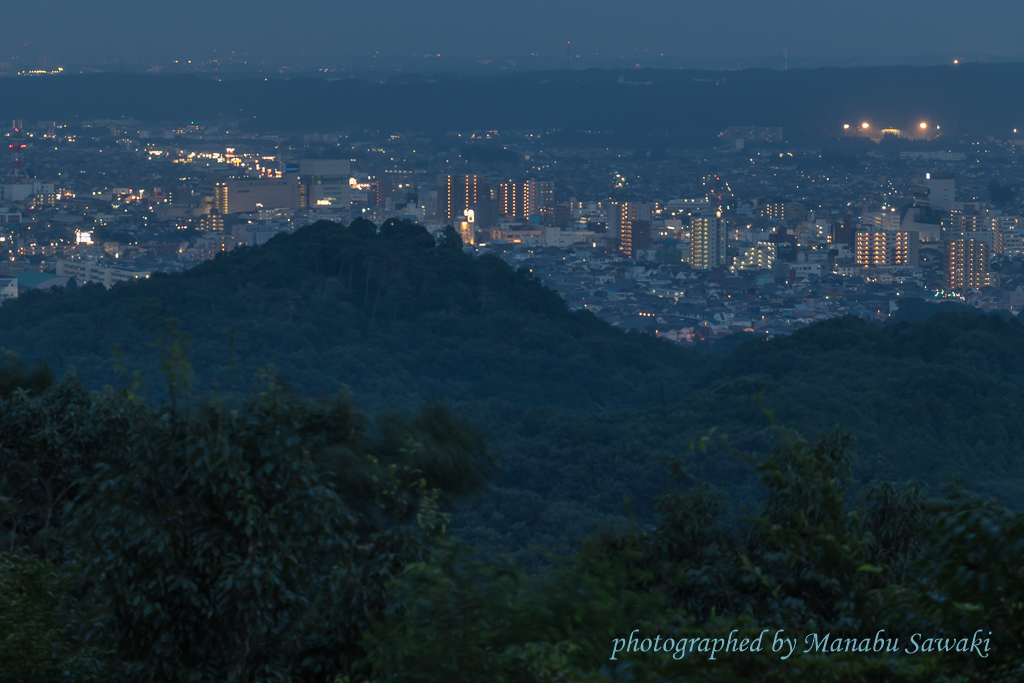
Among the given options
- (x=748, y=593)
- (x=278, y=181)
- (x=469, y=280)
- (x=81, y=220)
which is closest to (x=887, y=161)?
(x=278, y=181)

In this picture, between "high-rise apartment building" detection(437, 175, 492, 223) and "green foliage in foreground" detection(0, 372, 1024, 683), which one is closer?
"green foliage in foreground" detection(0, 372, 1024, 683)

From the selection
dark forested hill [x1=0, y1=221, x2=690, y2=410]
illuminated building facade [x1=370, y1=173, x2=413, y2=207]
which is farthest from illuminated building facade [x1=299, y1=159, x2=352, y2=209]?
dark forested hill [x1=0, y1=221, x2=690, y2=410]

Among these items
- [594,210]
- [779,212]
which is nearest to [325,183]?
[594,210]

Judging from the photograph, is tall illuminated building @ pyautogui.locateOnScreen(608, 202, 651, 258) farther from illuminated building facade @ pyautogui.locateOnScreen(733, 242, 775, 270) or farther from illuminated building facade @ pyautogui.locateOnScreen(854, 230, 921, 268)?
illuminated building facade @ pyautogui.locateOnScreen(854, 230, 921, 268)

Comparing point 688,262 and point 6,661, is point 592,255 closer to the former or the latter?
point 688,262

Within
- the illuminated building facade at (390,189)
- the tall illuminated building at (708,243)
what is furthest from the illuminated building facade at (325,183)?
the tall illuminated building at (708,243)

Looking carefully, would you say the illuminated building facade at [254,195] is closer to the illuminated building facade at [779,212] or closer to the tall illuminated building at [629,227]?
the tall illuminated building at [629,227]

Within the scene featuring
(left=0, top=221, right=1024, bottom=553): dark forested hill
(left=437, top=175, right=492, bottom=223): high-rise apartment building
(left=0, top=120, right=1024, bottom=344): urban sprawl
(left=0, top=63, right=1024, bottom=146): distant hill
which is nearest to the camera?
(left=0, top=221, right=1024, bottom=553): dark forested hill
